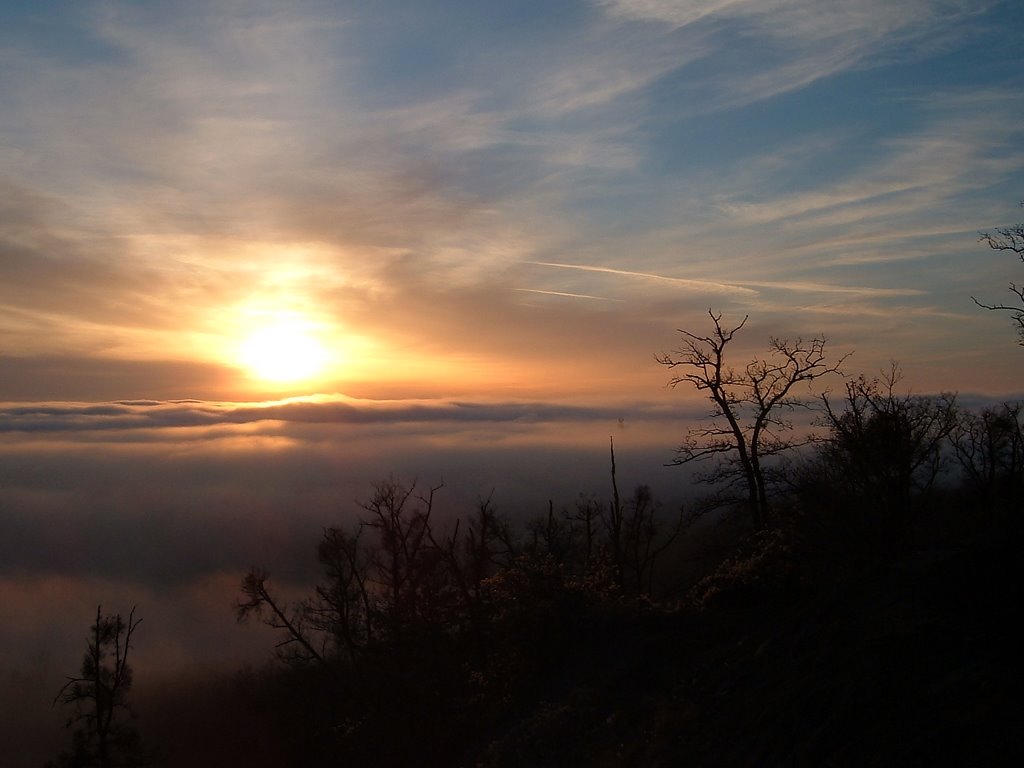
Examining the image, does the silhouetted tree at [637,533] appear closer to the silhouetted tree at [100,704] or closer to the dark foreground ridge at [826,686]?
the dark foreground ridge at [826,686]

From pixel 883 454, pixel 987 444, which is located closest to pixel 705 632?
pixel 883 454

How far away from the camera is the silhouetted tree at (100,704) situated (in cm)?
4288

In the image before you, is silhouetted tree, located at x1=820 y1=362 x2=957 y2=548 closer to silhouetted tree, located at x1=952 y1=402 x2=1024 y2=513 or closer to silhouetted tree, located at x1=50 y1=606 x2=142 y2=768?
silhouetted tree, located at x1=952 y1=402 x2=1024 y2=513

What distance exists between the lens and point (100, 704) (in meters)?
42.9

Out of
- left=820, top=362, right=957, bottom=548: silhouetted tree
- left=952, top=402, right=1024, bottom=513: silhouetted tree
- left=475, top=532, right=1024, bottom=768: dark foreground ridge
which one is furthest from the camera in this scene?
left=952, top=402, right=1024, bottom=513: silhouetted tree

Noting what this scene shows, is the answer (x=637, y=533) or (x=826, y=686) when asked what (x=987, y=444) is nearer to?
(x=637, y=533)

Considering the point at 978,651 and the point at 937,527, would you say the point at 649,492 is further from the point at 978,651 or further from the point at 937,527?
the point at 978,651

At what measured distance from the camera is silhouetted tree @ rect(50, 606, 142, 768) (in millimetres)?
42875

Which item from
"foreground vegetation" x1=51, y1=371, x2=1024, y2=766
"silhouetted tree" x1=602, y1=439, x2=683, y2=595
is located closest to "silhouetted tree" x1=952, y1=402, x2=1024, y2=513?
"foreground vegetation" x1=51, y1=371, x2=1024, y2=766

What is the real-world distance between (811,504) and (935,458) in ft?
21.4

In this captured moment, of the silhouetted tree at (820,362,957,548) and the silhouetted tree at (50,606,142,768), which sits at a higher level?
the silhouetted tree at (820,362,957,548)

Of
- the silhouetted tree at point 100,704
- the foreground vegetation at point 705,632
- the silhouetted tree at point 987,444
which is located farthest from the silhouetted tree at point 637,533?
the silhouetted tree at point 100,704

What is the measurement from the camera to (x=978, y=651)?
10000mm

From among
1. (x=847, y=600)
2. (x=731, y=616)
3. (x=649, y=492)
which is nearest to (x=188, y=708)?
(x=649, y=492)
